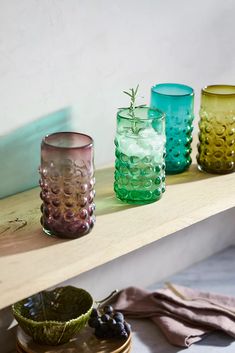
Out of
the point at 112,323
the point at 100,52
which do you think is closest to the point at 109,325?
the point at 112,323

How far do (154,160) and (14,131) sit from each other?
23cm

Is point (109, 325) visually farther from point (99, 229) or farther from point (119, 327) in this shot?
point (99, 229)

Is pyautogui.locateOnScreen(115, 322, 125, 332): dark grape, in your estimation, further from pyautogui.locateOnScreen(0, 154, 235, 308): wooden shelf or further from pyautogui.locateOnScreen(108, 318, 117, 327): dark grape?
pyautogui.locateOnScreen(0, 154, 235, 308): wooden shelf

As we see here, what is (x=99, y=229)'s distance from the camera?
1309 mm

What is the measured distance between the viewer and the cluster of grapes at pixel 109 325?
1552 millimetres

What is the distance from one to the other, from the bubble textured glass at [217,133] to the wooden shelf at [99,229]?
0.07 feet

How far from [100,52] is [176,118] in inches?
6.9

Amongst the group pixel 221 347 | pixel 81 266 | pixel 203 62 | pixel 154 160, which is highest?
pixel 203 62

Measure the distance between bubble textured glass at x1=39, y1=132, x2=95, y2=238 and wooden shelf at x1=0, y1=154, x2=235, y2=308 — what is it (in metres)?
0.02

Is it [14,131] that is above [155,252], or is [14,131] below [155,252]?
above

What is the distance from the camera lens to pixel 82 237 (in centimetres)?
129

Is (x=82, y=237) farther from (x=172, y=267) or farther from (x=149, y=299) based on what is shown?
(x=172, y=267)

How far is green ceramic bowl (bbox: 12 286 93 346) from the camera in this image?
58.8 inches

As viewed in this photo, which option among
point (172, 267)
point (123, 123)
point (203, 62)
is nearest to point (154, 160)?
point (123, 123)
